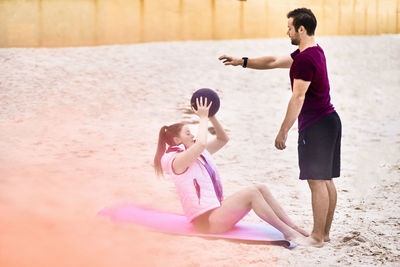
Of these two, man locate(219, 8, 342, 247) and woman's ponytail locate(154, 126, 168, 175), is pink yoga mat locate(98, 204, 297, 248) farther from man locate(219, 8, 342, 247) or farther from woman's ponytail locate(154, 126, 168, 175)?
woman's ponytail locate(154, 126, 168, 175)

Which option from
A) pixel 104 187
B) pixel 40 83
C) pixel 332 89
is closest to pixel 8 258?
pixel 104 187

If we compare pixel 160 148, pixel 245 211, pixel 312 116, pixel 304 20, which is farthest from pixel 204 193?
pixel 304 20

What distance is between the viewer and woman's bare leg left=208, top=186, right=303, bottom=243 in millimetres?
4461

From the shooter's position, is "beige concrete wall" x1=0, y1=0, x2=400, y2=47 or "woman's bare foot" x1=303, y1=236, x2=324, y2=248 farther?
"beige concrete wall" x1=0, y1=0, x2=400, y2=47

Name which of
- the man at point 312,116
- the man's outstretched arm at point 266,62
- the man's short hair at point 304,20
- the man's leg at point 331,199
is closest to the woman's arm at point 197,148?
the man at point 312,116

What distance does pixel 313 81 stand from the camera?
173 inches

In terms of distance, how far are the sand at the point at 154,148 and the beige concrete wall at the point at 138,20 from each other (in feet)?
1.14

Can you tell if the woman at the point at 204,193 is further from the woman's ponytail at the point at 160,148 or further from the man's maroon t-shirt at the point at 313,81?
the man's maroon t-shirt at the point at 313,81

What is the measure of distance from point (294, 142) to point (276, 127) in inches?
30.1

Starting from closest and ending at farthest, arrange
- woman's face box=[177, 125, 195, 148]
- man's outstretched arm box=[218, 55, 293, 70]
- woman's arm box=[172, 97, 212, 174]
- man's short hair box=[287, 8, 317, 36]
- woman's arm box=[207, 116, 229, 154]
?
woman's arm box=[172, 97, 212, 174], man's short hair box=[287, 8, 317, 36], woman's face box=[177, 125, 195, 148], woman's arm box=[207, 116, 229, 154], man's outstretched arm box=[218, 55, 293, 70]

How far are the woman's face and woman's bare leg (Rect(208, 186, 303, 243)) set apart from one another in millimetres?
487

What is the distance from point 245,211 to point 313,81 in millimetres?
1038

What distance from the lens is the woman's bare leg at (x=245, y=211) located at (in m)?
4.46

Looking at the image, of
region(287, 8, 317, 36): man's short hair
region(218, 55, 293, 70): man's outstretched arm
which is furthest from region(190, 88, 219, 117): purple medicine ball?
region(287, 8, 317, 36): man's short hair
